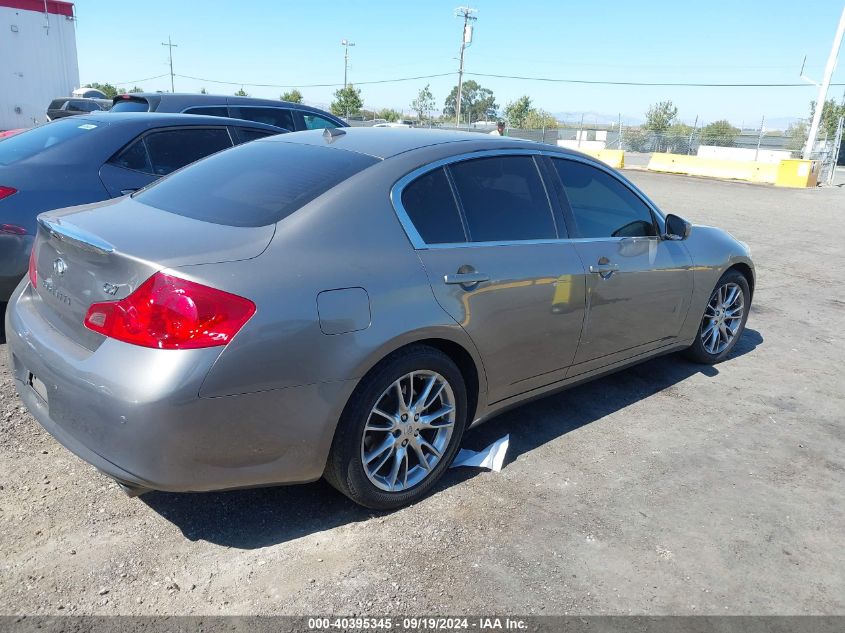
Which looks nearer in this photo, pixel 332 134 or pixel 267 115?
pixel 332 134

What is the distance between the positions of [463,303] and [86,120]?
13.5 feet

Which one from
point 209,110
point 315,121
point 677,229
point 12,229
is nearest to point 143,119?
point 12,229

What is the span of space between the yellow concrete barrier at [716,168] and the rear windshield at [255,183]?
26.6m

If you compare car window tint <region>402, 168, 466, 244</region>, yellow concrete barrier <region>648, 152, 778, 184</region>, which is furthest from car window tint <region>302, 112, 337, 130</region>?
yellow concrete barrier <region>648, 152, 778, 184</region>

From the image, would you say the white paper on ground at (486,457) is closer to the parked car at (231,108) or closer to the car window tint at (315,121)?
the parked car at (231,108)

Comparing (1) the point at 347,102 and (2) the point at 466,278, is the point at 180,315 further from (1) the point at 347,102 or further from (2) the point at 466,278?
(1) the point at 347,102

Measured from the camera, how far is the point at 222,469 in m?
2.51

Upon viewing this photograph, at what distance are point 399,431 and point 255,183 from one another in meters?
1.33

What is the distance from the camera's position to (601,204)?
4.05m

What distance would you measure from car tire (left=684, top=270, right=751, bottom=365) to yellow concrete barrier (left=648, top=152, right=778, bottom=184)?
77.0ft

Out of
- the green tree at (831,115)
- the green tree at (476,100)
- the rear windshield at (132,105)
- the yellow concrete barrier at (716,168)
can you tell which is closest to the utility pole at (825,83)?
the yellow concrete barrier at (716,168)

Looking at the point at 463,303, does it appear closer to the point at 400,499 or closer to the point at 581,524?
the point at 400,499

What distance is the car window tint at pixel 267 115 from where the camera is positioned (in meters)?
9.23

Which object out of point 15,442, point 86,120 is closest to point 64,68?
point 86,120
